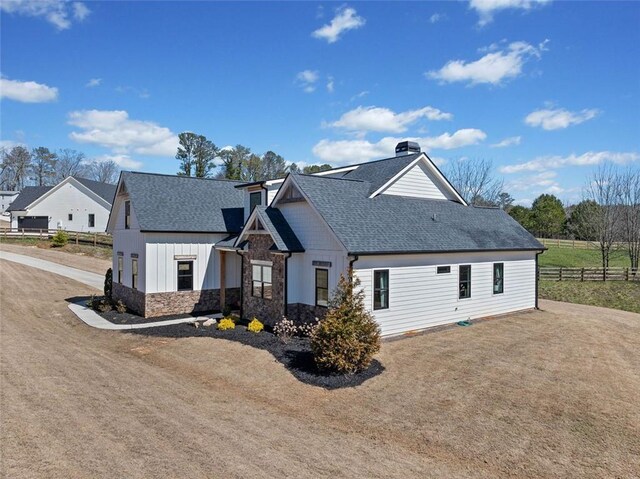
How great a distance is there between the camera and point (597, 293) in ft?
88.7

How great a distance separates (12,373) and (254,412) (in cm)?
754

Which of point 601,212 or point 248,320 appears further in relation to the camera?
point 601,212

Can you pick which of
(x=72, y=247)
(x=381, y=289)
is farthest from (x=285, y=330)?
(x=72, y=247)

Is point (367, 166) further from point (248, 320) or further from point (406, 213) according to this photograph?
point (248, 320)

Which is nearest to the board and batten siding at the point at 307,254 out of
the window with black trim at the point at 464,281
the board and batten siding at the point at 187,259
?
the board and batten siding at the point at 187,259

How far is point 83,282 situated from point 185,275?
13.8 metres

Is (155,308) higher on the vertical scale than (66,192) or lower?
lower

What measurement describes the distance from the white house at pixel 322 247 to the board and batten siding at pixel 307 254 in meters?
0.04

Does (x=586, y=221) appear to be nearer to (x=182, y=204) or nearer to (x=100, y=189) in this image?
(x=182, y=204)

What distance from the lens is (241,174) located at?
2751 inches

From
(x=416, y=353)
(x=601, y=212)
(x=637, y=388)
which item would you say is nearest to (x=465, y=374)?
(x=416, y=353)

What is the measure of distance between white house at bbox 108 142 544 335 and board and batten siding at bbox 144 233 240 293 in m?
0.05

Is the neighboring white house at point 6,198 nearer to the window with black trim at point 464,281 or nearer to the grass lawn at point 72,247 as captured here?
the grass lawn at point 72,247

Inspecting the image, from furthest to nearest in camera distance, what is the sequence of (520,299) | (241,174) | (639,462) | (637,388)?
(241,174) < (520,299) < (637,388) < (639,462)
